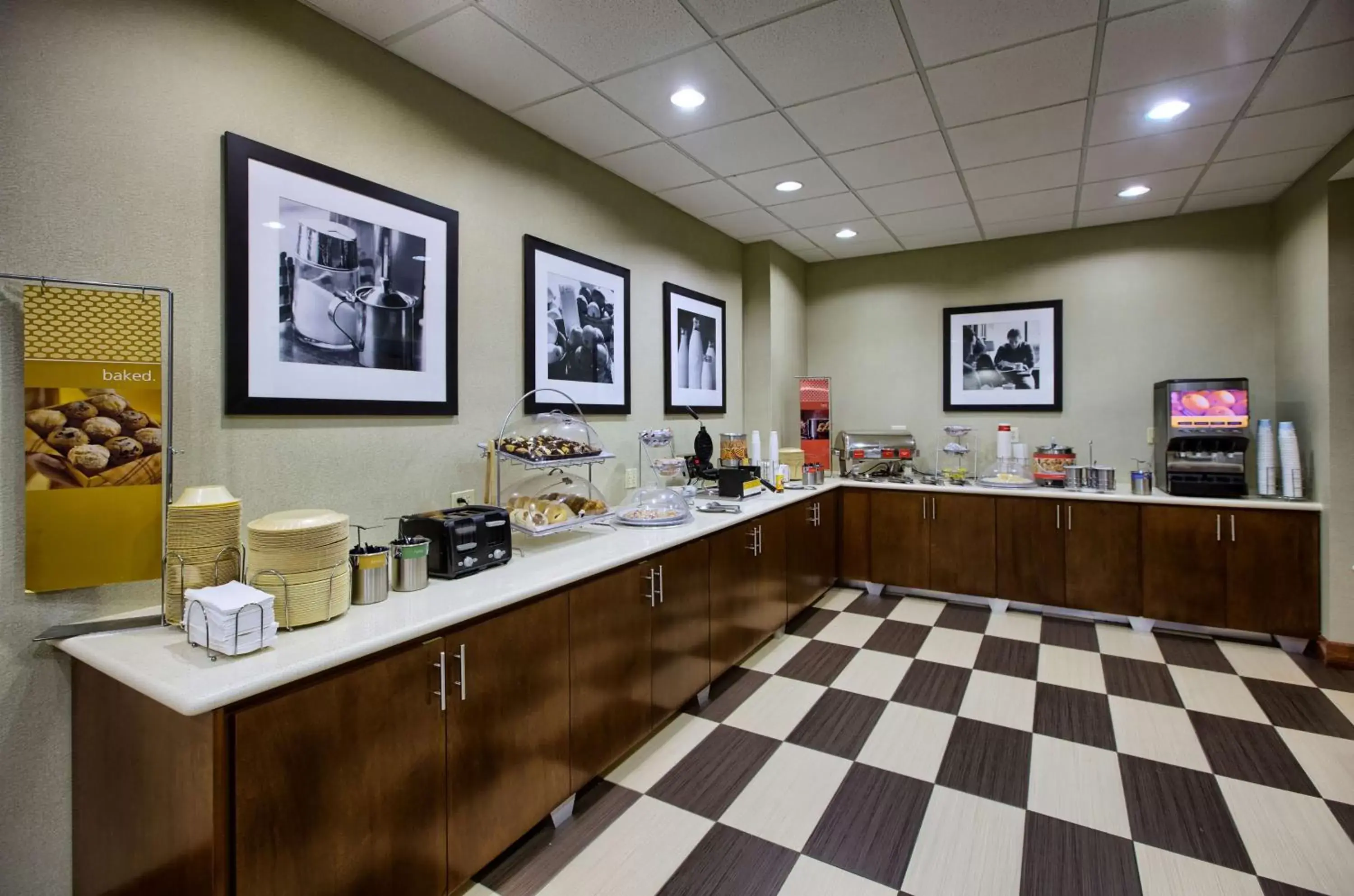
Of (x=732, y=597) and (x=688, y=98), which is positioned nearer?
(x=688, y=98)

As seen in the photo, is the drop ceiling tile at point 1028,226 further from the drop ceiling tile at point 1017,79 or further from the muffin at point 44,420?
the muffin at point 44,420

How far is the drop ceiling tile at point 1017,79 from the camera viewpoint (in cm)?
233

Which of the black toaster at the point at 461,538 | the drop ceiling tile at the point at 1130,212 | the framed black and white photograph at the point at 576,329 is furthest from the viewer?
the drop ceiling tile at the point at 1130,212

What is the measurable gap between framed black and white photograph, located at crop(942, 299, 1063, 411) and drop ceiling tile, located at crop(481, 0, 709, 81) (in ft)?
11.8

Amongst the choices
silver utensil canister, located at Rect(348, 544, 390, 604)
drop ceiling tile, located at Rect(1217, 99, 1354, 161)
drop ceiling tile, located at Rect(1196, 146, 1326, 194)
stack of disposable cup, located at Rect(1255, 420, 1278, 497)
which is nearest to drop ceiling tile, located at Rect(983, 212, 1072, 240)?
drop ceiling tile, located at Rect(1196, 146, 1326, 194)

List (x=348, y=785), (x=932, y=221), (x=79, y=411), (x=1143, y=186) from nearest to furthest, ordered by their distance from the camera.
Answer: (x=348, y=785), (x=79, y=411), (x=1143, y=186), (x=932, y=221)

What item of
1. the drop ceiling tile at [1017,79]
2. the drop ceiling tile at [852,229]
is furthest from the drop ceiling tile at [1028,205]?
the drop ceiling tile at [1017,79]

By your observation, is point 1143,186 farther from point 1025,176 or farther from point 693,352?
point 693,352

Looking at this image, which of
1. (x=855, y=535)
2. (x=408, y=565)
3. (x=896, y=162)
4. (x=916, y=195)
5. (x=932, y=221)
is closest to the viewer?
(x=408, y=565)

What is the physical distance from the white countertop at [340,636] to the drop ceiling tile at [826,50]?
6.36ft

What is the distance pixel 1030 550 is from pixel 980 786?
237 centimetres

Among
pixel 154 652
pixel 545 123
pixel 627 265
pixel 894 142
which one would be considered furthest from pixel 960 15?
pixel 154 652

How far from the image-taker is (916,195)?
389 cm

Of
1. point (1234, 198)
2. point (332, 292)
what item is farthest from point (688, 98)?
point (1234, 198)
